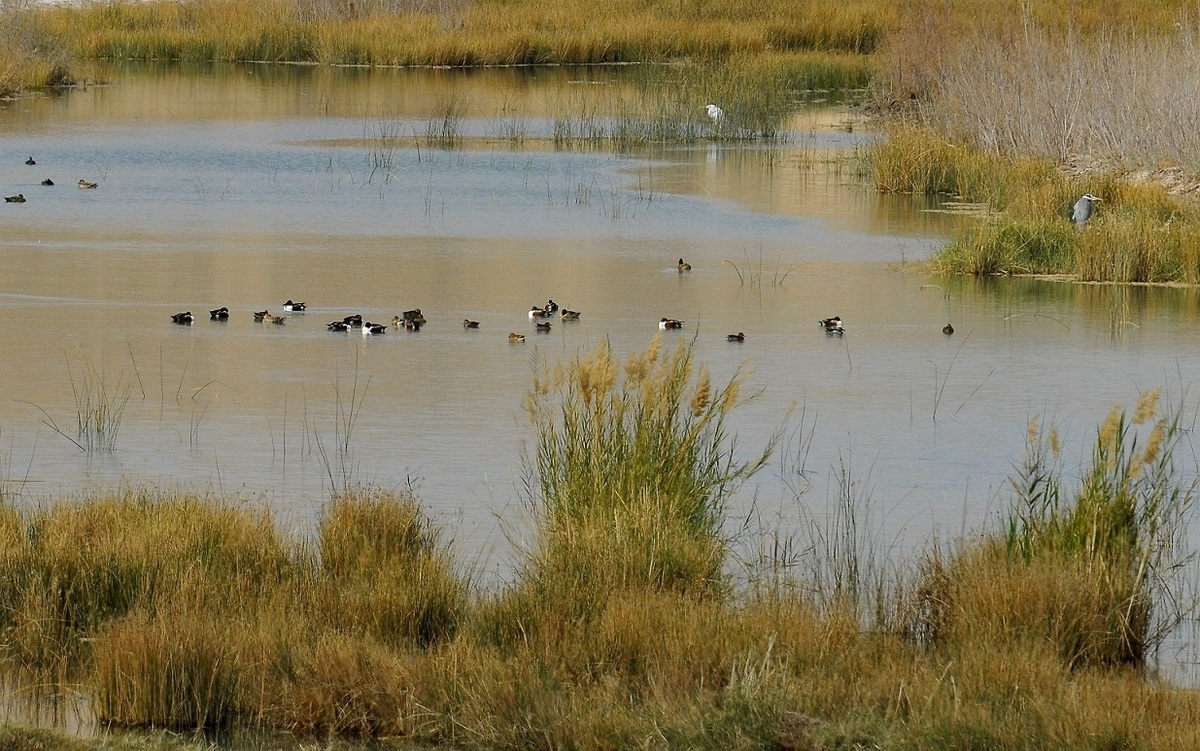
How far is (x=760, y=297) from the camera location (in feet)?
43.7

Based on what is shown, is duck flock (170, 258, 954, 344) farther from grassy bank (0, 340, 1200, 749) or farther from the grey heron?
grassy bank (0, 340, 1200, 749)

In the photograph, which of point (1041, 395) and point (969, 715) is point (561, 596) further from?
point (1041, 395)

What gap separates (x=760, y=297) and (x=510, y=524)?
6.51 metres

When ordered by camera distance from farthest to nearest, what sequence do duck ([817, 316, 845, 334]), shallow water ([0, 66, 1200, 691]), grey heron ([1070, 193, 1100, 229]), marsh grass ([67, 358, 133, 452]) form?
grey heron ([1070, 193, 1100, 229]) < duck ([817, 316, 845, 334]) < marsh grass ([67, 358, 133, 452]) < shallow water ([0, 66, 1200, 691])

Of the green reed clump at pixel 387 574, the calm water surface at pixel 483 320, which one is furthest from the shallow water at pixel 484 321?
the green reed clump at pixel 387 574

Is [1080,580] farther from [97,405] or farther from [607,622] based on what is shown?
[97,405]

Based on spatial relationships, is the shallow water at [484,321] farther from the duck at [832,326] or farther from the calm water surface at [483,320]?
the duck at [832,326]

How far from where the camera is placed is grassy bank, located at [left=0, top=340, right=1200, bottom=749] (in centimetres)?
479

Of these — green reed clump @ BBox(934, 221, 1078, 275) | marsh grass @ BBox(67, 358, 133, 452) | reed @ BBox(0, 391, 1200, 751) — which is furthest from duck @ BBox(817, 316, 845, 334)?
reed @ BBox(0, 391, 1200, 751)

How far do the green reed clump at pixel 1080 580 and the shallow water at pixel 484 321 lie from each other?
93 centimetres

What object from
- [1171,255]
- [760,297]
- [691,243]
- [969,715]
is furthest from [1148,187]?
[969,715]

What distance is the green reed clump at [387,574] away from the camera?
553 centimetres

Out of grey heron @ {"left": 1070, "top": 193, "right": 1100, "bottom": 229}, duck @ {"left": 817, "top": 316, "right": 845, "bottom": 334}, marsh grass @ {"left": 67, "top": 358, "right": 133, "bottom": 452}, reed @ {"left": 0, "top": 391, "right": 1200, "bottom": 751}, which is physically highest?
grey heron @ {"left": 1070, "top": 193, "right": 1100, "bottom": 229}

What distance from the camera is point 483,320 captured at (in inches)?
474
